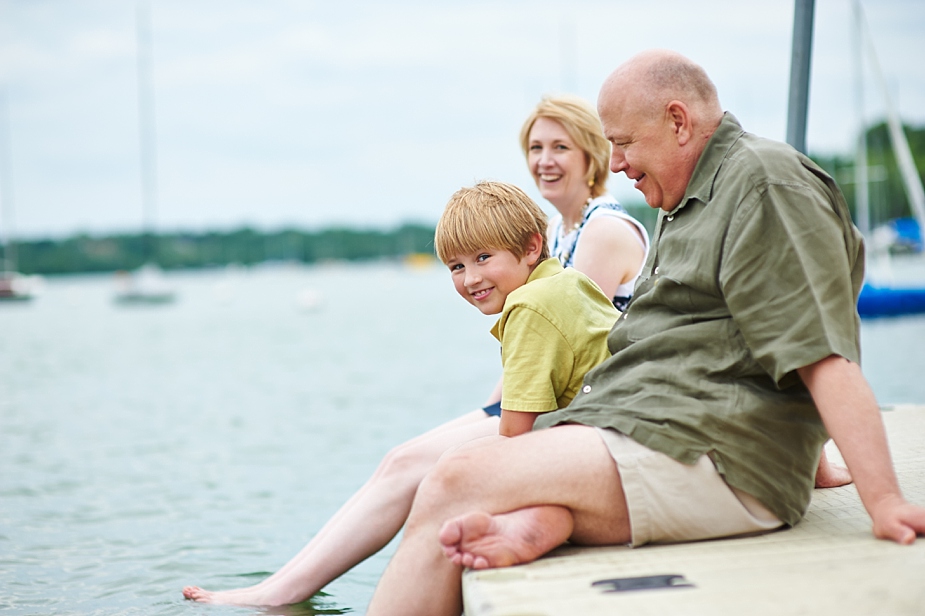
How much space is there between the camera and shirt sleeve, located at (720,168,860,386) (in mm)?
2283

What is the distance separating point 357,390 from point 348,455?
6.28 metres

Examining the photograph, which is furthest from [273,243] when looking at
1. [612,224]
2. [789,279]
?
[789,279]

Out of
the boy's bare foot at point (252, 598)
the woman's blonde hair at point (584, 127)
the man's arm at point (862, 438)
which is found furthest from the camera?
the woman's blonde hair at point (584, 127)

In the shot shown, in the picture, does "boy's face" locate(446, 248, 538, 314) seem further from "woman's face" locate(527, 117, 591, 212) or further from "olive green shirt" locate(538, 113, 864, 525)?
"woman's face" locate(527, 117, 591, 212)

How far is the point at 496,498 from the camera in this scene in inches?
94.8

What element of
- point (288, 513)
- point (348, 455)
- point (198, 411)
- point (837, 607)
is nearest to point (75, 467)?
point (348, 455)

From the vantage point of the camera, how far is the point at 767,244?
2.35m

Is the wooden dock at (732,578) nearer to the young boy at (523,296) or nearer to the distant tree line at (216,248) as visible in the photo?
the young boy at (523,296)

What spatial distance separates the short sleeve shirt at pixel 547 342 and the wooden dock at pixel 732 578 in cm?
44

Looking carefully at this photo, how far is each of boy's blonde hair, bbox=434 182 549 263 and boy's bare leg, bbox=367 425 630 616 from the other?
755mm

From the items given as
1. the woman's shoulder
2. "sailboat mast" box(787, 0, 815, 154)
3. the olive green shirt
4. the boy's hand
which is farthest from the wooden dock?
"sailboat mast" box(787, 0, 815, 154)

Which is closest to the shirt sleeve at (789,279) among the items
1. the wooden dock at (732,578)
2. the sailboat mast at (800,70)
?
the wooden dock at (732,578)

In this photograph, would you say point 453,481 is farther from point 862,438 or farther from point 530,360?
point 862,438

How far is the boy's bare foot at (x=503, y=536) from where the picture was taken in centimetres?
229
